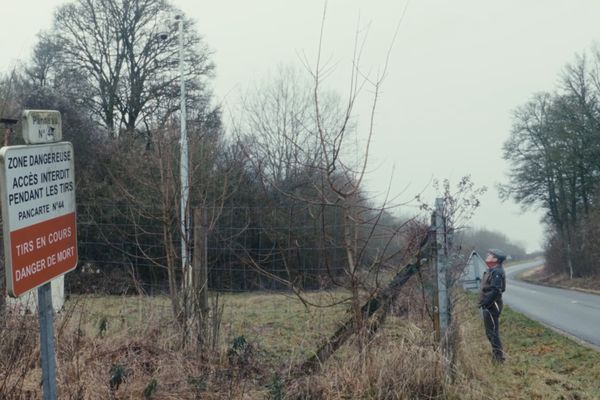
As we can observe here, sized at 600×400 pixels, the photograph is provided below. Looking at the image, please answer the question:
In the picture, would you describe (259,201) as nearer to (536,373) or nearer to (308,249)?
(308,249)

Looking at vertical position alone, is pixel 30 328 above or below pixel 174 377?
above

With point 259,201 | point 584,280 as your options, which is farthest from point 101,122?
point 584,280

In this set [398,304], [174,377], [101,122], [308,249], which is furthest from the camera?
[101,122]

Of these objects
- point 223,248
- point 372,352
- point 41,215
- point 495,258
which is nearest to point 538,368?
point 495,258

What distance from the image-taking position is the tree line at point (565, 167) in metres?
41.2

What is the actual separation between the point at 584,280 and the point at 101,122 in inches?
1150

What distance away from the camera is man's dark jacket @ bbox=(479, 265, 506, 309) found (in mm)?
9477

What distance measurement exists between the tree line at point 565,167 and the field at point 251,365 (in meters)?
34.3

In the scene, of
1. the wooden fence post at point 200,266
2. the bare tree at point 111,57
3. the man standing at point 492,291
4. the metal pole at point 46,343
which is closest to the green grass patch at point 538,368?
the man standing at point 492,291

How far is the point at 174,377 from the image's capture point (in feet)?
18.6

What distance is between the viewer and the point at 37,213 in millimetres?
3361

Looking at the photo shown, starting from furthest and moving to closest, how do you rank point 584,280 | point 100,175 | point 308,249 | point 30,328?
point 584,280, point 100,175, point 308,249, point 30,328

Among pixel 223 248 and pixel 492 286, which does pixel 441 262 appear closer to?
pixel 223 248

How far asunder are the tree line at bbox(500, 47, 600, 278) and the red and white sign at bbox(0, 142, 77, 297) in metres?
38.2
